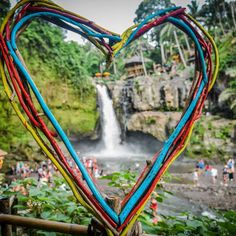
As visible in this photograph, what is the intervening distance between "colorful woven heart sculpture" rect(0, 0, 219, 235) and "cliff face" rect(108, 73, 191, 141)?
17.9 metres

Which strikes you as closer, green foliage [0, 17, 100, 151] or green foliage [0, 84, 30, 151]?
green foliage [0, 84, 30, 151]

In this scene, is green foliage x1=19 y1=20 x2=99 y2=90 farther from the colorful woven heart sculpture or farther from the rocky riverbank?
the colorful woven heart sculpture

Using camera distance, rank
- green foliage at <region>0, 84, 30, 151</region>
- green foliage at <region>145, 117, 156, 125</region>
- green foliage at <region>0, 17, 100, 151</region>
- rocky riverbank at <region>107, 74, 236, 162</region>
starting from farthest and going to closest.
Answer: green foliage at <region>145, 117, 156, 125</region> → green foliage at <region>0, 17, 100, 151</region> → rocky riverbank at <region>107, 74, 236, 162</region> → green foliage at <region>0, 84, 30, 151</region>

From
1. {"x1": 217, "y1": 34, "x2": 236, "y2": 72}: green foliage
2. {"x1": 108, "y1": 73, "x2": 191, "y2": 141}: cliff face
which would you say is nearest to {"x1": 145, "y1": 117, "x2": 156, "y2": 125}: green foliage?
{"x1": 108, "y1": 73, "x2": 191, "y2": 141}: cliff face

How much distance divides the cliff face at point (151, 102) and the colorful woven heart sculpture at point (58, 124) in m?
17.9

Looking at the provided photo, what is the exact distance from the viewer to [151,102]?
67.6 ft

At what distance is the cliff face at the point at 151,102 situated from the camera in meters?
19.5

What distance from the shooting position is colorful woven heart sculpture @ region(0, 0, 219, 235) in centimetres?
82

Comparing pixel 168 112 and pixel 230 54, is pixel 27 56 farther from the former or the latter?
pixel 230 54

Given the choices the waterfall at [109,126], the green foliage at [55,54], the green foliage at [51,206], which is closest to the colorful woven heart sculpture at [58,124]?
the green foliage at [51,206]

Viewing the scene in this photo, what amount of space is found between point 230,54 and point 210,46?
65.1ft

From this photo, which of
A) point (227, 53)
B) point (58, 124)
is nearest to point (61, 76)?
point (227, 53)

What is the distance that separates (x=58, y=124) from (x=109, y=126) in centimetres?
2111

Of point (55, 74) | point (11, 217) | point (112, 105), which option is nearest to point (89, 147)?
point (112, 105)
